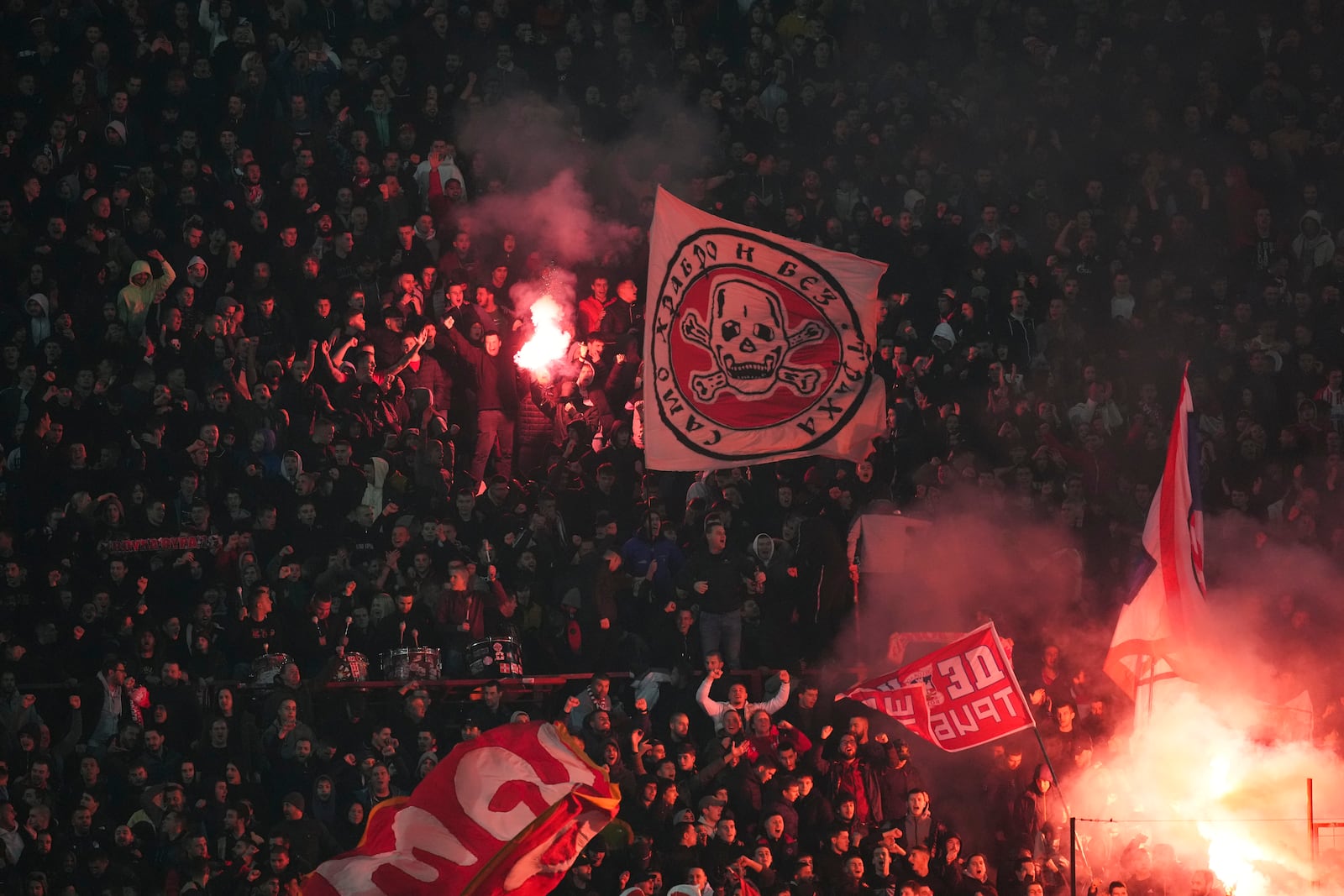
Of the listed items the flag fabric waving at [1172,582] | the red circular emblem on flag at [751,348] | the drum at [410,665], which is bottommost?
the drum at [410,665]

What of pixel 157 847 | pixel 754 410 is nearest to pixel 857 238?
pixel 754 410

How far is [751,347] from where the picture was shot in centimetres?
1210

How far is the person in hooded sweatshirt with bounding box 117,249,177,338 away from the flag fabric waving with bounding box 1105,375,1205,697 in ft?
21.9

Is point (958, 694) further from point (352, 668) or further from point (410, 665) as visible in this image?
point (352, 668)

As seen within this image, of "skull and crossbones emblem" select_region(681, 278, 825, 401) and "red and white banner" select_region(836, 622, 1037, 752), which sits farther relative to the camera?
"skull and crossbones emblem" select_region(681, 278, 825, 401)

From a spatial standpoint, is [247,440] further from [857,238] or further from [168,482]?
[857,238]

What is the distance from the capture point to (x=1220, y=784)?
12.4 metres

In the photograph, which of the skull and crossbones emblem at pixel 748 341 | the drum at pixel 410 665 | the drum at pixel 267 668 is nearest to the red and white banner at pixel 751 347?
the skull and crossbones emblem at pixel 748 341

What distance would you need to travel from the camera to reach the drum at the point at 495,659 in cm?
1196

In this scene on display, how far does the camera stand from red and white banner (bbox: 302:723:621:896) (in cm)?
848

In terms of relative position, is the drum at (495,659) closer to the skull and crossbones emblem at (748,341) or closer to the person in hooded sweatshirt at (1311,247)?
the skull and crossbones emblem at (748,341)

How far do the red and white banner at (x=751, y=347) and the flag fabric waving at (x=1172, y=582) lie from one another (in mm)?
1880

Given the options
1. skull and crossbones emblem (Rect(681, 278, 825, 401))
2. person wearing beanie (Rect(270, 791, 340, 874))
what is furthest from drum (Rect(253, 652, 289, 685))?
skull and crossbones emblem (Rect(681, 278, 825, 401))

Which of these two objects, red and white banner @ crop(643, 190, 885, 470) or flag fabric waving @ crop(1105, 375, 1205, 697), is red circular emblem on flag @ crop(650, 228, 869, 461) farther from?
flag fabric waving @ crop(1105, 375, 1205, 697)
